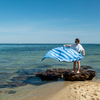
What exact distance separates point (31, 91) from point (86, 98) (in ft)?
9.79

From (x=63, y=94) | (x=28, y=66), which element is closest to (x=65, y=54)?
(x=63, y=94)

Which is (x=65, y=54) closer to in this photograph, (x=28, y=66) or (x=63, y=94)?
(x=63, y=94)

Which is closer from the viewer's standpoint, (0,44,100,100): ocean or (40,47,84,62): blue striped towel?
(40,47,84,62): blue striped towel

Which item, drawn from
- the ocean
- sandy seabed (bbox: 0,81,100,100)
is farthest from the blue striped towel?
the ocean

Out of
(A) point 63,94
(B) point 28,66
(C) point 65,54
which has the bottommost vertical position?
(B) point 28,66

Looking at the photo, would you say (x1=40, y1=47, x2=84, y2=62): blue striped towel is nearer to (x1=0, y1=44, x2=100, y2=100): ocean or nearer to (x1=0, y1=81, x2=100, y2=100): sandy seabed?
(x1=0, y1=81, x2=100, y2=100): sandy seabed

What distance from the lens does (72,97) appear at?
172 inches

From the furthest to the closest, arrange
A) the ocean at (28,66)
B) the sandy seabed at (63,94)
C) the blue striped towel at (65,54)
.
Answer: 1. the ocean at (28,66)
2. the blue striped towel at (65,54)
3. the sandy seabed at (63,94)

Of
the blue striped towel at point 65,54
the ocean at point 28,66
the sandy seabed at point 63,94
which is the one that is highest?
the blue striped towel at point 65,54

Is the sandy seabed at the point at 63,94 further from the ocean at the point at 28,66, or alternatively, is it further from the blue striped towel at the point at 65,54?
the blue striped towel at the point at 65,54

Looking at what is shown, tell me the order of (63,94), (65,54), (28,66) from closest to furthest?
1. (63,94)
2. (65,54)
3. (28,66)

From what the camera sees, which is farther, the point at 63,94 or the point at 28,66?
the point at 28,66

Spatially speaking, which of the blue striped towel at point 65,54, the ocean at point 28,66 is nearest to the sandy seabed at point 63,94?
the ocean at point 28,66

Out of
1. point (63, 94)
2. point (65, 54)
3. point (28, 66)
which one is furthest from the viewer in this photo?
point (28, 66)
